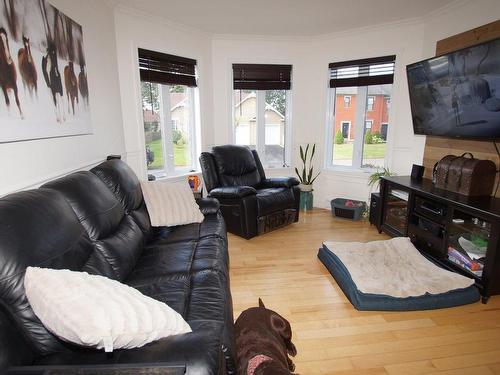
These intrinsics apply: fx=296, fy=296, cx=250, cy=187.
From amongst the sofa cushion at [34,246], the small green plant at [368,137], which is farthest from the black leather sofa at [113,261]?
the small green plant at [368,137]

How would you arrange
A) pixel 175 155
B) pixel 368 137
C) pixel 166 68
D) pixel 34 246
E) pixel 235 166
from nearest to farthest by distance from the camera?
pixel 34 246, pixel 166 68, pixel 235 166, pixel 175 155, pixel 368 137

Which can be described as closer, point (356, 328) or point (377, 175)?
point (356, 328)

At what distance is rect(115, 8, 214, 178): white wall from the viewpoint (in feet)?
10.5

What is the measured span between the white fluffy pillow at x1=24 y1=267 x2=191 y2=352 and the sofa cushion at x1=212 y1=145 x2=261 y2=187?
2.65 meters

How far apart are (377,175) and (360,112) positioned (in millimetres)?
966

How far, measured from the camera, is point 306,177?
15.0 feet

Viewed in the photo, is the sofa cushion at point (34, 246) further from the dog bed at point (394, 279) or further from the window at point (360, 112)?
the window at point (360, 112)

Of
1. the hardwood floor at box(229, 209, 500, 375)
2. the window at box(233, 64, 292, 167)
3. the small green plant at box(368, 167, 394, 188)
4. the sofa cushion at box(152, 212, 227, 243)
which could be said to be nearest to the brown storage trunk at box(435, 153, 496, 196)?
the hardwood floor at box(229, 209, 500, 375)

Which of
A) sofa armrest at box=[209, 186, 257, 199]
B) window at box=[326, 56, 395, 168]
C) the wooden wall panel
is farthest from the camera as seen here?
window at box=[326, 56, 395, 168]

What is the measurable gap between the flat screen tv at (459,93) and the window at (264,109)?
5.97ft

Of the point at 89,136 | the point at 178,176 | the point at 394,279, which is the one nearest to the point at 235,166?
the point at 178,176

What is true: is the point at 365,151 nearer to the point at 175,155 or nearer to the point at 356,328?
the point at 175,155

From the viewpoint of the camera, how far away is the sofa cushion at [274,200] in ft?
10.8

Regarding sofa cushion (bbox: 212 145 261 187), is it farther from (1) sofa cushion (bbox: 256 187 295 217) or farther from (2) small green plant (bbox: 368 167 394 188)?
(2) small green plant (bbox: 368 167 394 188)
